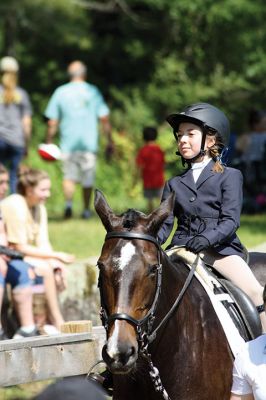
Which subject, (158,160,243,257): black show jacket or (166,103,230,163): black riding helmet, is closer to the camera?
(158,160,243,257): black show jacket

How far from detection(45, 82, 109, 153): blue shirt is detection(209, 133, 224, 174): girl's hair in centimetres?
1051

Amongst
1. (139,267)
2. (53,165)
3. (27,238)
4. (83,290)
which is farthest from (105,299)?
(53,165)

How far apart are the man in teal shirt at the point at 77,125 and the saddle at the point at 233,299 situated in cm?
1087

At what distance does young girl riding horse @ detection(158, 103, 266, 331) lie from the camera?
7188 millimetres

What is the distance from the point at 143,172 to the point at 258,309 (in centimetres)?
1155

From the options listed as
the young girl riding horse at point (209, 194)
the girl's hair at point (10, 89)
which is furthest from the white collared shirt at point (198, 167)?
the girl's hair at point (10, 89)

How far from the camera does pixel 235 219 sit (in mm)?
7121

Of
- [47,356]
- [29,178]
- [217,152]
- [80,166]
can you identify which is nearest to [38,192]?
[29,178]

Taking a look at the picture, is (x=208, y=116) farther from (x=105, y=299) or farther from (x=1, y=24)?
(x=1, y=24)

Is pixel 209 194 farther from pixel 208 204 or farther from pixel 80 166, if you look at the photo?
pixel 80 166

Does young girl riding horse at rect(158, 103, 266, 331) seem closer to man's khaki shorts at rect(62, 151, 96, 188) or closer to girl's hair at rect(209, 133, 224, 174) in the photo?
girl's hair at rect(209, 133, 224, 174)

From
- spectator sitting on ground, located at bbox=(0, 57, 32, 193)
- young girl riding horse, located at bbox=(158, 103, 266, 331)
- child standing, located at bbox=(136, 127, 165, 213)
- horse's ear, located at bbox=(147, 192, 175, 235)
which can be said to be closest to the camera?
horse's ear, located at bbox=(147, 192, 175, 235)

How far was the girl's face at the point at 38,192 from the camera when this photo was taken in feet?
37.5

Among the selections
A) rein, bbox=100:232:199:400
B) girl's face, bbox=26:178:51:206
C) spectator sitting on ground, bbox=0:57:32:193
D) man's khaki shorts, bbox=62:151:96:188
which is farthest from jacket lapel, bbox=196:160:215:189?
man's khaki shorts, bbox=62:151:96:188
